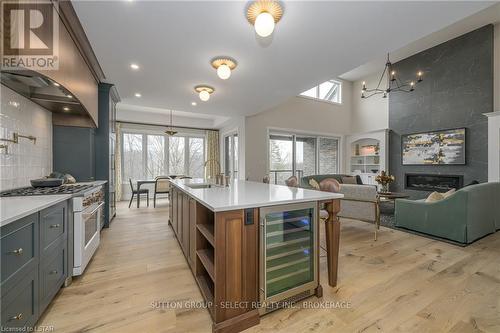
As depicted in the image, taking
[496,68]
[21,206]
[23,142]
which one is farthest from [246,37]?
[496,68]

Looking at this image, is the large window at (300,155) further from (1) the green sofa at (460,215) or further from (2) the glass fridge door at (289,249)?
(2) the glass fridge door at (289,249)

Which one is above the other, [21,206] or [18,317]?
[21,206]

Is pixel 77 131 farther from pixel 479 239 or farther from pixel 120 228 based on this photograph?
pixel 479 239

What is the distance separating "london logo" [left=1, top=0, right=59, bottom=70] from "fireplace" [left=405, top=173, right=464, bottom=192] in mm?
7449

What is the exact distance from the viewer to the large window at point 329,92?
274 inches

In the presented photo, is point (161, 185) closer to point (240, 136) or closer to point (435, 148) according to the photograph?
point (240, 136)

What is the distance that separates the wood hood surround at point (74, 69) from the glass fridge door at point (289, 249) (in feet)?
7.21

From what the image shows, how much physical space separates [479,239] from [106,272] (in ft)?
16.6

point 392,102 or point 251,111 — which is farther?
point 392,102

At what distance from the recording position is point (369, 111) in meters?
7.00

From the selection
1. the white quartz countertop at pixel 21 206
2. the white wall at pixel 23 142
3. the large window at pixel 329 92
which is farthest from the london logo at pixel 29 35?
the large window at pixel 329 92

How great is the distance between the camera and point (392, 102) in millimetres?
6301

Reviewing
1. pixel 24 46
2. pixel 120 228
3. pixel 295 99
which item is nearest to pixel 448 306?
pixel 24 46

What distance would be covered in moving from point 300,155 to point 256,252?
18.3ft
